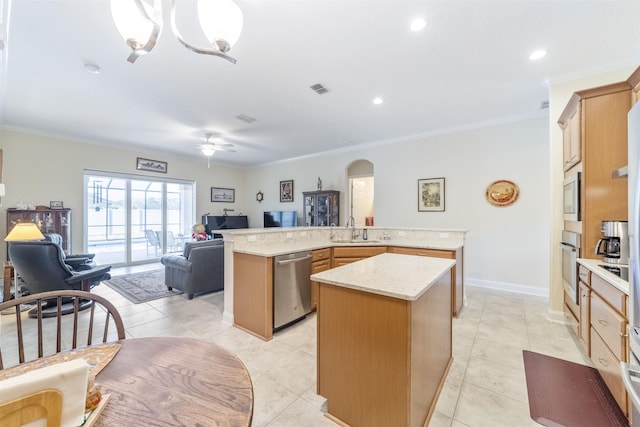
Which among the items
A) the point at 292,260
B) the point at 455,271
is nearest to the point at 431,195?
the point at 455,271

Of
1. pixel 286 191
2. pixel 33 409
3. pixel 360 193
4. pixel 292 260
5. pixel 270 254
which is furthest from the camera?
pixel 286 191

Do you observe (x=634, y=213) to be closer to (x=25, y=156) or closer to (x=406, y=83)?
(x=406, y=83)

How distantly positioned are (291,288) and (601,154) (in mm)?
3228

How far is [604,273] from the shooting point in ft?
6.08

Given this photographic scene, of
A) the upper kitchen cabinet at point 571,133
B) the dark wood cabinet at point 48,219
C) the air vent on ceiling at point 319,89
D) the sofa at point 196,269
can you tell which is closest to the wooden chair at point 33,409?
the air vent on ceiling at point 319,89

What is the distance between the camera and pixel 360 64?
2.78 meters

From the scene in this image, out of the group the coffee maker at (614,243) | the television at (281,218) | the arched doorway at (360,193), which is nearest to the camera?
the coffee maker at (614,243)

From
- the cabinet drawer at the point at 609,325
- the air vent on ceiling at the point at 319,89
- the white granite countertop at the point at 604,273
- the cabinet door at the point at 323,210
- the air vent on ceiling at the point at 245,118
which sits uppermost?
the air vent on ceiling at the point at 319,89

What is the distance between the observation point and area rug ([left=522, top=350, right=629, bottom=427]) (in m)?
1.68

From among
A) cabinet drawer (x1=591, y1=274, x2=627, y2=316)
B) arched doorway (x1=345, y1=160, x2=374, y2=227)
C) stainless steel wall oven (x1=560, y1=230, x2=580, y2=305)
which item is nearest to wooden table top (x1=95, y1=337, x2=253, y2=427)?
cabinet drawer (x1=591, y1=274, x2=627, y2=316)

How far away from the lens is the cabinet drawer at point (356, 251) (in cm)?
370

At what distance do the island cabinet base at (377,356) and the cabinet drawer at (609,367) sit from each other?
1.05 meters

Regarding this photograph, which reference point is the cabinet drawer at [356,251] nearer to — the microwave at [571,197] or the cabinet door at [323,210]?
the microwave at [571,197]

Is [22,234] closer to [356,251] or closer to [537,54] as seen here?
[356,251]
